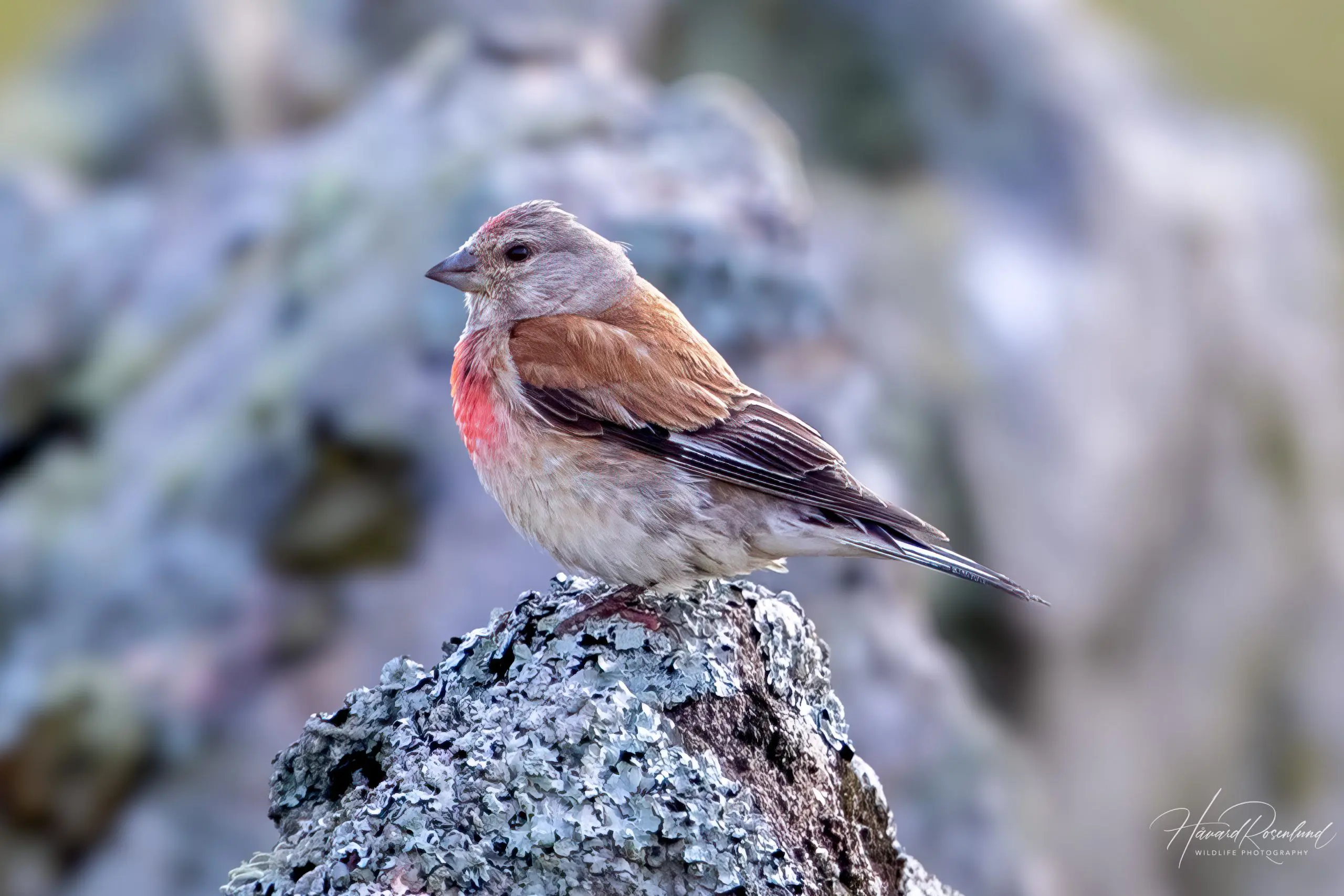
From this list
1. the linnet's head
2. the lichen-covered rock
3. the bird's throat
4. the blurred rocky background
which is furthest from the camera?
the blurred rocky background

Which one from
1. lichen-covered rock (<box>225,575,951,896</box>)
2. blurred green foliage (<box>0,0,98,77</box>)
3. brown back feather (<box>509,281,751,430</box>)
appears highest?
blurred green foliage (<box>0,0,98,77</box>)

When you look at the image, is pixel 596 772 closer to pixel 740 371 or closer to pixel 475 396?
pixel 475 396

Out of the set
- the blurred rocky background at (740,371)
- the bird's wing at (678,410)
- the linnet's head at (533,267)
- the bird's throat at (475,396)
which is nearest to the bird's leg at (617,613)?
the bird's wing at (678,410)

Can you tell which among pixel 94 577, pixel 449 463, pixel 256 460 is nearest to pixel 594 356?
pixel 449 463

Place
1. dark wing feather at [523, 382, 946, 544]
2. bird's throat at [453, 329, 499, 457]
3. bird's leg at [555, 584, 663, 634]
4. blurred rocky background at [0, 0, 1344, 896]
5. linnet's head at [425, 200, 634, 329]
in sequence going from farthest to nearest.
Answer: blurred rocky background at [0, 0, 1344, 896], linnet's head at [425, 200, 634, 329], bird's throat at [453, 329, 499, 457], dark wing feather at [523, 382, 946, 544], bird's leg at [555, 584, 663, 634]

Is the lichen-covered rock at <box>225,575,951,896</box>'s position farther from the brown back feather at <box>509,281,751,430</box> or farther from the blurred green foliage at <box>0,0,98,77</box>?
the blurred green foliage at <box>0,0,98,77</box>

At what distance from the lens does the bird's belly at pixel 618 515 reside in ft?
13.4

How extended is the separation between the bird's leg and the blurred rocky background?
3.02 meters

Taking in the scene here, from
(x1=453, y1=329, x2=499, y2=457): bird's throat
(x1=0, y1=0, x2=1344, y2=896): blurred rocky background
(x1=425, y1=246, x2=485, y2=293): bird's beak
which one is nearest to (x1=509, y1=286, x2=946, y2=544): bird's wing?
(x1=453, y1=329, x2=499, y2=457): bird's throat

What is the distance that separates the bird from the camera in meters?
4.07

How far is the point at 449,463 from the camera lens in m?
7.48

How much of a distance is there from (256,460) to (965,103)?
6.61 metres

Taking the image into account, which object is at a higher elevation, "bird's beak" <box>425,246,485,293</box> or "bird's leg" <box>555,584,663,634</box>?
"bird's beak" <box>425,246,485,293</box>

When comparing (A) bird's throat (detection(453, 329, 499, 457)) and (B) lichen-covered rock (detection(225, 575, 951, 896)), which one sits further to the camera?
(A) bird's throat (detection(453, 329, 499, 457))
